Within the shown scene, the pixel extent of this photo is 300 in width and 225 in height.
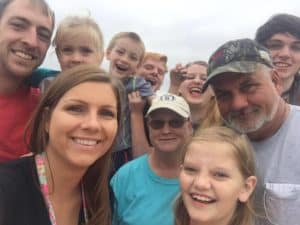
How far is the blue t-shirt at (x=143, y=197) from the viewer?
3.55m

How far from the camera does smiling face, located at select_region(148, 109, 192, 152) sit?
12.7ft

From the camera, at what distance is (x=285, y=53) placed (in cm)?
465

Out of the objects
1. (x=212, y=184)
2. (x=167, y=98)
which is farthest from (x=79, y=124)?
(x=167, y=98)

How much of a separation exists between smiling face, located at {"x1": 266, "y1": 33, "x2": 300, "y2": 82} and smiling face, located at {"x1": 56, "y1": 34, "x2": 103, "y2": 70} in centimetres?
187

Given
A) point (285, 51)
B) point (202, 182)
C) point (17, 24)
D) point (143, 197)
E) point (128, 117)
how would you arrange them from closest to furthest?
point (202, 182) → point (143, 197) → point (17, 24) → point (285, 51) → point (128, 117)

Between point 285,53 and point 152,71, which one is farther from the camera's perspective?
point 152,71

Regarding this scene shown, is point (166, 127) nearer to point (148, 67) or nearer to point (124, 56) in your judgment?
point (124, 56)

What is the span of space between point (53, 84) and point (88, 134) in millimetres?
435

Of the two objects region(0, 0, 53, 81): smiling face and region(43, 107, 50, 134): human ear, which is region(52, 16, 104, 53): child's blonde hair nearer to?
region(0, 0, 53, 81): smiling face

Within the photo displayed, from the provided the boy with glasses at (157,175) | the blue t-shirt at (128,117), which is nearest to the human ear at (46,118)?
the boy with glasses at (157,175)

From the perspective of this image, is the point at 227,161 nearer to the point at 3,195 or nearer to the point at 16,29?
the point at 3,195

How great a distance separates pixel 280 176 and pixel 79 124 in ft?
4.93

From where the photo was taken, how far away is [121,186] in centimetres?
386

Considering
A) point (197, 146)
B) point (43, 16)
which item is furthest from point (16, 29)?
point (197, 146)
